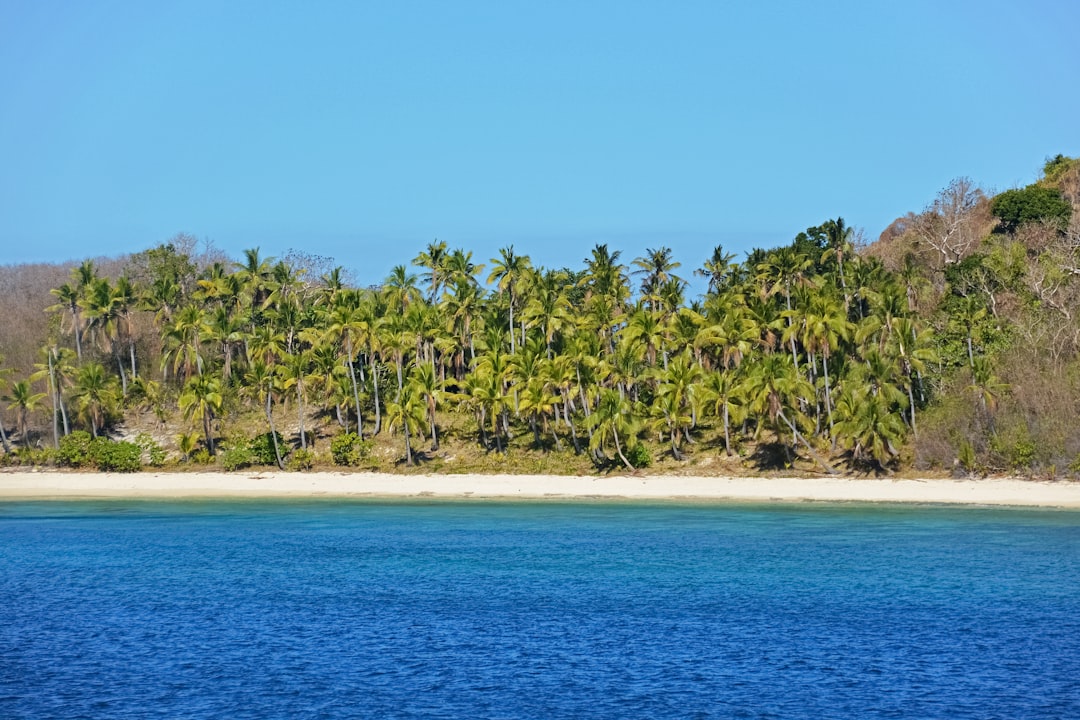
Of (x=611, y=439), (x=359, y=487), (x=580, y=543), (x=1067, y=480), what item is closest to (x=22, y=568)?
(x=580, y=543)

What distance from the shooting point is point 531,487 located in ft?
229

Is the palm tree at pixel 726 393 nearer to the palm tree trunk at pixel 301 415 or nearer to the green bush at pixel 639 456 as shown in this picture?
the green bush at pixel 639 456

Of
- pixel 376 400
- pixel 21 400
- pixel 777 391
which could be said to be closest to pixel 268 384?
pixel 376 400

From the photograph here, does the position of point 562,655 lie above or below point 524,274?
below

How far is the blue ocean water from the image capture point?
25922mm

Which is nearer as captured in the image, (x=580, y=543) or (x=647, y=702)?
(x=647, y=702)

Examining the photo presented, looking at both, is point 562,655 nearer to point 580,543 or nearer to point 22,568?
point 580,543

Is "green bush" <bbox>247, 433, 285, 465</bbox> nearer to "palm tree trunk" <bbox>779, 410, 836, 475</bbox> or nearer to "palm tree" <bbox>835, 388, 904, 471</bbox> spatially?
"palm tree trunk" <bbox>779, 410, 836, 475</bbox>

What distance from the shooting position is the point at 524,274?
284 ft

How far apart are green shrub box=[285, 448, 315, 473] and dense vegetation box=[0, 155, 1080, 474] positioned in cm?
21

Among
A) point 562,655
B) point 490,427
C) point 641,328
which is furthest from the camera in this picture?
point 490,427

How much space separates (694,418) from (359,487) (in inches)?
870

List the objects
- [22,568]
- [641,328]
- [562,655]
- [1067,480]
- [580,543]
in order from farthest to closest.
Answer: [641,328]
[1067,480]
[580,543]
[22,568]
[562,655]

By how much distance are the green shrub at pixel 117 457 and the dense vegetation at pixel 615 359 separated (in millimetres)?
287
